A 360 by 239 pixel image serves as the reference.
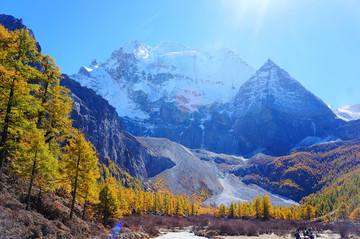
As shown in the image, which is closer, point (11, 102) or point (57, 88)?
point (11, 102)

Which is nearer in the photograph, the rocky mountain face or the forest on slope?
the forest on slope

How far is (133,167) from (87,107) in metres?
52.2

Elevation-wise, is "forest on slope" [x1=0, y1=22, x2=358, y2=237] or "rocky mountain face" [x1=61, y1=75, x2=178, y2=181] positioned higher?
"rocky mountain face" [x1=61, y1=75, x2=178, y2=181]

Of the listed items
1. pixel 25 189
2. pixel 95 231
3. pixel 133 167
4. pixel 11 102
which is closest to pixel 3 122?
pixel 11 102


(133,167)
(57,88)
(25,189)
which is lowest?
(25,189)

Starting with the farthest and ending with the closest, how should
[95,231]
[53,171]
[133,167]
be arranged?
[133,167] < [95,231] < [53,171]

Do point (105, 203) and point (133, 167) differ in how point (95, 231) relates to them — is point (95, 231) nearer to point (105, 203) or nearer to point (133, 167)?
point (105, 203)

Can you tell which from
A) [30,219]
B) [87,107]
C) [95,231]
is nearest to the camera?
[30,219]

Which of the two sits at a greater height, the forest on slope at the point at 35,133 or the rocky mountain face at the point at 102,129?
the rocky mountain face at the point at 102,129

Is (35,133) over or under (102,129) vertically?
under

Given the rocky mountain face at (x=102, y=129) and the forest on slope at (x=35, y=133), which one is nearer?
the forest on slope at (x=35, y=133)

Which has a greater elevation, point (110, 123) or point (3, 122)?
point (110, 123)

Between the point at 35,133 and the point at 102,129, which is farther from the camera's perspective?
the point at 102,129

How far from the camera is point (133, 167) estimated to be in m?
181
